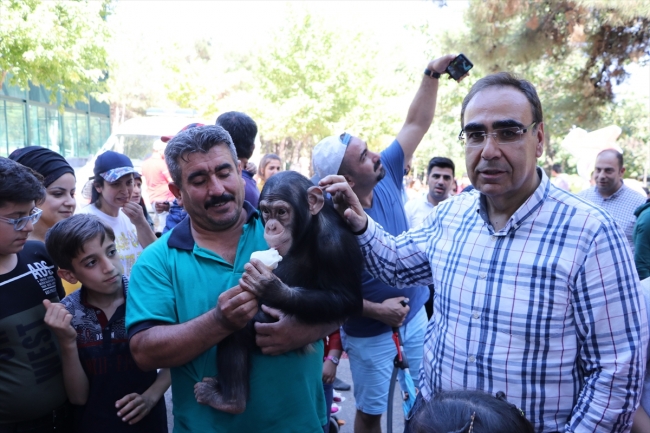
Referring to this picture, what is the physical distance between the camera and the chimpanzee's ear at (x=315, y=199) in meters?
2.44

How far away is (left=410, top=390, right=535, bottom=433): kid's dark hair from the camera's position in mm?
1380

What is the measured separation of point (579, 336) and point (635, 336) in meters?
0.16

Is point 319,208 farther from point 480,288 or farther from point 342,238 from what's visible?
point 480,288

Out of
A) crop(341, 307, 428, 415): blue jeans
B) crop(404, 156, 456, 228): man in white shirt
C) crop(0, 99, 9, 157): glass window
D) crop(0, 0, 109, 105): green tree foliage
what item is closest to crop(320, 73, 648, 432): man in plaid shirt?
crop(341, 307, 428, 415): blue jeans

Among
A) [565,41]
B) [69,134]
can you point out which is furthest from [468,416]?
[69,134]

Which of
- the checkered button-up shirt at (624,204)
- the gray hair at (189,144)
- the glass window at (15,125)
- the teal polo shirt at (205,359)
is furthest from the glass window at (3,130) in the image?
the teal polo shirt at (205,359)

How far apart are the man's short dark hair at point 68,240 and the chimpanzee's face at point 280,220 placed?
876 millimetres

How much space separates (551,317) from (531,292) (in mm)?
99

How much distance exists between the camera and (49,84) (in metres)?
11.9

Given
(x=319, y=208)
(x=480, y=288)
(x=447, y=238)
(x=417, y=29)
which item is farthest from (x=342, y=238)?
(x=417, y=29)

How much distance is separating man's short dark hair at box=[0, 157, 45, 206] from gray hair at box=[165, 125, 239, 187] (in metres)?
0.73

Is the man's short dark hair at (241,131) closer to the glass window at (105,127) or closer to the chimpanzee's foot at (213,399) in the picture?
the chimpanzee's foot at (213,399)

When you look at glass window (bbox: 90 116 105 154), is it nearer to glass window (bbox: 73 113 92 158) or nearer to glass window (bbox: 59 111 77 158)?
glass window (bbox: 73 113 92 158)

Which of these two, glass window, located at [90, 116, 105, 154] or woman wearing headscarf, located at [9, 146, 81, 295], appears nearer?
woman wearing headscarf, located at [9, 146, 81, 295]
